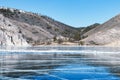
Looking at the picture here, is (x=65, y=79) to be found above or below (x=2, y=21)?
below

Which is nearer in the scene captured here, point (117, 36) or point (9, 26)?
point (9, 26)

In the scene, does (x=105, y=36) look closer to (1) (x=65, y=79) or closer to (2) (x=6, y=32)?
(2) (x=6, y=32)

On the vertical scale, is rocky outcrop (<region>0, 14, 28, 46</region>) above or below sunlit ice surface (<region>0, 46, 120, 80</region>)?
above

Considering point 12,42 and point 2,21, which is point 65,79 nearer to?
point 12,42

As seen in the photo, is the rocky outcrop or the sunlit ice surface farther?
the rocky outcrop

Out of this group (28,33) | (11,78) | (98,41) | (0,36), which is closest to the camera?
(11,78)

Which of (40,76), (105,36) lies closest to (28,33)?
(105,36)

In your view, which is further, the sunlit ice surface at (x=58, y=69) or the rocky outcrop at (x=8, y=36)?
the rocky outcrop at (x=8, y=36)

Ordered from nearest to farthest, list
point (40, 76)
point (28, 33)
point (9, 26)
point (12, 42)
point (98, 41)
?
point (40, 76) → point (12, 42) → point (9, 26) → point (98, 41) → point (28, 33)

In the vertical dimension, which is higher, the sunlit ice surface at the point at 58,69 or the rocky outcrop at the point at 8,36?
the rocky outcrop at the point at 8,36

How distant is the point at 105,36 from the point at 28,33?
40.5m

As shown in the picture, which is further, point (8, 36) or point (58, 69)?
point (8, 36)

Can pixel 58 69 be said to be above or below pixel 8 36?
below

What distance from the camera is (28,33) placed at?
196375mm
